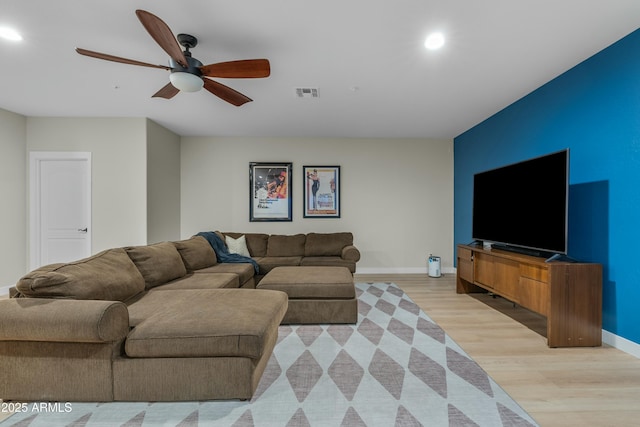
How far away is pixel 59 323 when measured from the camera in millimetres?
1562

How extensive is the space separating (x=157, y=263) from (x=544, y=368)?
3348 mm

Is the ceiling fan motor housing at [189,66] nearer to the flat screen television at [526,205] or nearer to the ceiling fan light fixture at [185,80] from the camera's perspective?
the ceiling fan light fixture at [185,80]

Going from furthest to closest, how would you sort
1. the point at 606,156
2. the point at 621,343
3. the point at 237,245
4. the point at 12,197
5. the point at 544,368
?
the point at 237,245 → the point at 12,197 → the point at 606,156 → the point at 621,343 → the point at 544,368

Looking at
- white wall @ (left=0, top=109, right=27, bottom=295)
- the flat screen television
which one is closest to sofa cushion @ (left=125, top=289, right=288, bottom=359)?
the flat screen television

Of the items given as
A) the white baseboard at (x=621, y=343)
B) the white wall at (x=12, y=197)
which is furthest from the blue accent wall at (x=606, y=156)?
the white wall at (x=12, y=197)

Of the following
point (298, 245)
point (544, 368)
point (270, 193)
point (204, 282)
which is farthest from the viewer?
point (270, 193)

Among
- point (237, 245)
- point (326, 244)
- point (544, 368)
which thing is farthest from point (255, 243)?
point (544, 368)

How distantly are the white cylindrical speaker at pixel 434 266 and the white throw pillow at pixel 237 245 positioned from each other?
Result: 10.4ft

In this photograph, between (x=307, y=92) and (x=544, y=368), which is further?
(x=307, y=92)

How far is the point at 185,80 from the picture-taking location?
2.32 meters

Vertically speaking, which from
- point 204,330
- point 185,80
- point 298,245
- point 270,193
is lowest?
point 204,330

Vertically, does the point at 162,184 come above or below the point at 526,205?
above

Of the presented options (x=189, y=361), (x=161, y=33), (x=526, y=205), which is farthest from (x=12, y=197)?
(x=526, y=205)

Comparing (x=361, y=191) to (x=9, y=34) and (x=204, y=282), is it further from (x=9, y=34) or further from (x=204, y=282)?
(x=9, y=34)
